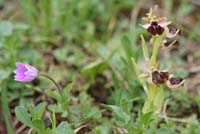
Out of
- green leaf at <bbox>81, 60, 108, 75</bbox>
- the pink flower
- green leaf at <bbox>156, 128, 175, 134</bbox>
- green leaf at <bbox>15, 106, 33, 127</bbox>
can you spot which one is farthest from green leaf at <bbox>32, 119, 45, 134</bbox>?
green leaf at <bbox>81, 60, 108, 75</bbox>

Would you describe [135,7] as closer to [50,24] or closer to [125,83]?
[50,24]

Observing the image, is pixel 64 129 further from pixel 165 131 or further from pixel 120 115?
pixel 165 131

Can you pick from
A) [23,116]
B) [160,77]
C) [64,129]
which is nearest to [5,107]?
[23,116]

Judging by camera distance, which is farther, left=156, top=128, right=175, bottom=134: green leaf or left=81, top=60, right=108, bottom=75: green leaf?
left=81, top=60, right=108, bottom=75: green leaf

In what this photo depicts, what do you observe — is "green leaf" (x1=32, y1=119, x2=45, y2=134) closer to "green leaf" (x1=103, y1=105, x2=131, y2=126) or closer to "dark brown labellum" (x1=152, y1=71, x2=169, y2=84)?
"green leaf" (x1=103, y1=105, x2=131, y2=126)

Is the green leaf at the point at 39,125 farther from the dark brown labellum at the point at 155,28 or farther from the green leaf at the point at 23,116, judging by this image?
the dark brown labellum at the point at 155,28

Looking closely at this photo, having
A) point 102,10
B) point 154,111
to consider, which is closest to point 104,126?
point 154,111

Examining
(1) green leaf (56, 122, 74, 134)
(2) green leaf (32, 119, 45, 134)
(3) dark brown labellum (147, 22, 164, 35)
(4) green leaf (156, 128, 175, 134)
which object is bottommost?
(4) green leaf (156, 128, 175, 134)

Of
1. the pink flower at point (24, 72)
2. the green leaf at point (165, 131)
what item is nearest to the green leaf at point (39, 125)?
the pink flower at point (24, 72)
